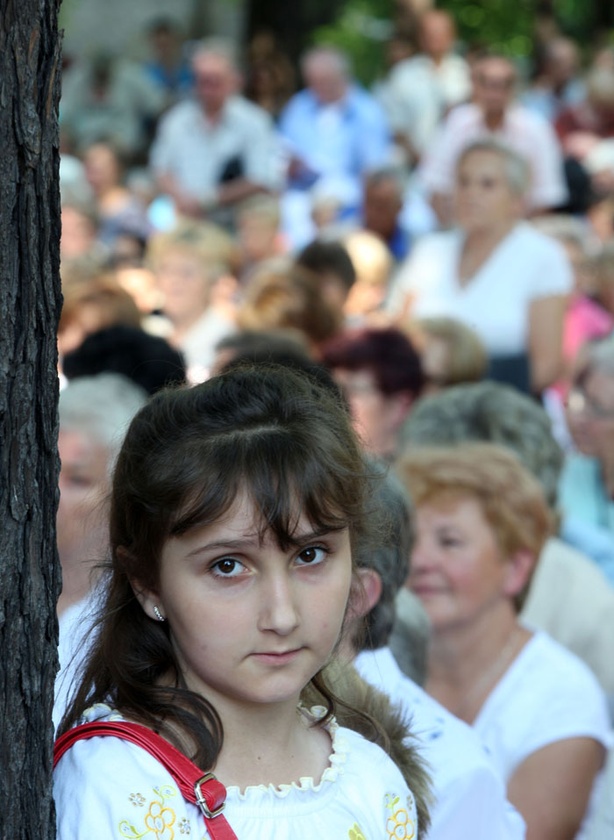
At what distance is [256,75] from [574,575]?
32.9 feet

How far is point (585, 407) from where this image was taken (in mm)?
5398

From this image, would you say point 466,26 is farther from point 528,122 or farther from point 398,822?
point 398,822

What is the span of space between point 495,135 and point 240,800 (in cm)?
788

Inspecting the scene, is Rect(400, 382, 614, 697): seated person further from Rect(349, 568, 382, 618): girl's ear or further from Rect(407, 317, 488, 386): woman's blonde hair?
Rect(349, 568, 382, 618): girl's ear

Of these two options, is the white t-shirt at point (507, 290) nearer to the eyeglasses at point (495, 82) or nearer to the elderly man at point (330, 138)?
the eyeglasses at point (495, 82)

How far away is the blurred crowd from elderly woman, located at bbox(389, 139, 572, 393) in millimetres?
12

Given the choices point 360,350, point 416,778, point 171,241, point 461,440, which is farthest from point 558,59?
point 416,778

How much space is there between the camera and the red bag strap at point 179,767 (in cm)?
169

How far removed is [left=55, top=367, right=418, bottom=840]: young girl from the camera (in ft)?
5.61

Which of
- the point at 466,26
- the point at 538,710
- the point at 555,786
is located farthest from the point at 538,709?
the point at 466,26

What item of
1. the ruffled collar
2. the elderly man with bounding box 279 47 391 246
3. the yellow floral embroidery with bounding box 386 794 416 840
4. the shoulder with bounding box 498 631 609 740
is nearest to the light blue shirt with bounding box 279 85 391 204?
the elderly man with bounding box 279 47 391 246

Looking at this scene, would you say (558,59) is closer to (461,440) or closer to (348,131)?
(348,131)

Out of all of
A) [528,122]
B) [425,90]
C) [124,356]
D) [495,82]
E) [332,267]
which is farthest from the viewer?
[425,90]

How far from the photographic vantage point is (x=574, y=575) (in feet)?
14.1
